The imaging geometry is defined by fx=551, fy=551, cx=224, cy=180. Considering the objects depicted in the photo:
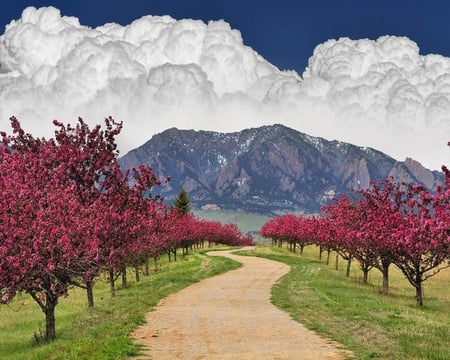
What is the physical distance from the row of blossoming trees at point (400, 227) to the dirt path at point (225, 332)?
817cm

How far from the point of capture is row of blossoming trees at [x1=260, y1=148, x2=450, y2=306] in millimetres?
25297

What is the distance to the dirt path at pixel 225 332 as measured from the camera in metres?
17.9

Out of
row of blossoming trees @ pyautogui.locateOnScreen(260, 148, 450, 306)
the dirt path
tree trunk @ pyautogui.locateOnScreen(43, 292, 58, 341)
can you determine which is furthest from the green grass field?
row of blossoming trees @ pyautogui.locateOnScreen(260, 148, 450, 306)

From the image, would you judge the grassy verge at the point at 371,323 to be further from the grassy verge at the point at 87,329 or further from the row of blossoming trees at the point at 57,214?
the row of blossoming trees at the point at 57,214

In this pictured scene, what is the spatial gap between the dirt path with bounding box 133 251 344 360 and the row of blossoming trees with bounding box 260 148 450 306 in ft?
26.8

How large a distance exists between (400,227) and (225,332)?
17.7m

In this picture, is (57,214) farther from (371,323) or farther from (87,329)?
(371,323)

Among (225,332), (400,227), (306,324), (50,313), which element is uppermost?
(400,227)

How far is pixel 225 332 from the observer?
866 inches

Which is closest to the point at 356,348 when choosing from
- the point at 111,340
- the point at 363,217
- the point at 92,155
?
the point at 111,340

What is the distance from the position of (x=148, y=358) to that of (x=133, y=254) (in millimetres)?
28247

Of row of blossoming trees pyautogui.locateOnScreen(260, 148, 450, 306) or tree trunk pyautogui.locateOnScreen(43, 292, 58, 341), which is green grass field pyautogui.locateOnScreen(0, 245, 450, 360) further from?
row of blossoming trees pyautogui.locateOnScreen(260, 148, 450, 306)

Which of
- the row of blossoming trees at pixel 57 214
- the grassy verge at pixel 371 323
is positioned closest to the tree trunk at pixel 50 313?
the row of blossoming trees at pixel 57 214

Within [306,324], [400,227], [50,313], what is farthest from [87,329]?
[400,227]
